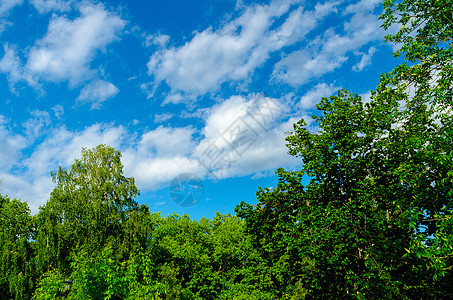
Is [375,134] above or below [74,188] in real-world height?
below

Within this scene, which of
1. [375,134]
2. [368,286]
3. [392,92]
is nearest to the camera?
[392,92]

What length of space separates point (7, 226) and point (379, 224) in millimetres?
41391

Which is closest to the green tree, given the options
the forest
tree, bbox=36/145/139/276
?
tree, bbox=36/145/139/276

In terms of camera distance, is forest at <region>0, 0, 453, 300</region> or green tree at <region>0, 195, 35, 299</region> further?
green tree at <region>0, 195, 35, 299</region>

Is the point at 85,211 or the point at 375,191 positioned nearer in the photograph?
the point at 375,191

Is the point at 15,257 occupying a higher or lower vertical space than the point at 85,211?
lower

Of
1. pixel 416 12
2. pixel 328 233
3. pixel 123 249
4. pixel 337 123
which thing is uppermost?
pixel 416 12

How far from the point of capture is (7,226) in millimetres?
37000

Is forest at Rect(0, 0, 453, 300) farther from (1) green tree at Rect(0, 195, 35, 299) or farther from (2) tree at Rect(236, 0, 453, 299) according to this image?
(1) green tree at Rect(0, 195, 35, 299)

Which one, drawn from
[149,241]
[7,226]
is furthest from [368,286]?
[7,226]

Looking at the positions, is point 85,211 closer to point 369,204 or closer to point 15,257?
point 15,257

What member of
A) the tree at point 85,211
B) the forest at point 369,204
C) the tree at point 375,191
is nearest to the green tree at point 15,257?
the tree at point 85,211

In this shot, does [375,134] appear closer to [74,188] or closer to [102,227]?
[102,227]

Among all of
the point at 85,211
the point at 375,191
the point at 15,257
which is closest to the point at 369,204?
the point at 375,191
